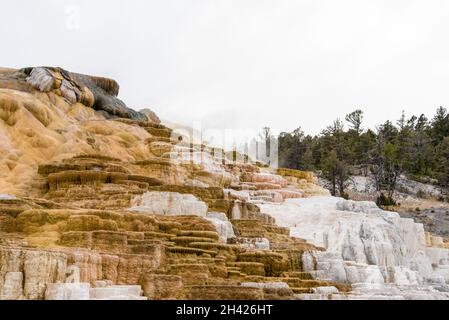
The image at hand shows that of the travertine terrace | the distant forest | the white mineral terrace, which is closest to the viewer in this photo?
the travertine terrace

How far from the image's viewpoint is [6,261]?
1105 cm

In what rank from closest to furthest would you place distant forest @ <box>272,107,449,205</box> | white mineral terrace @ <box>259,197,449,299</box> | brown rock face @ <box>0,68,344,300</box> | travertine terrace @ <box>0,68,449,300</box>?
1. brown rock face @ <box>0,68,344,300</box>
2. travertine terrace @ <box>0,68,449,300</box>
3. white mineral terrace @ <box>259,197,449,299</box>
4. distant forest @ <box>272,107,449,205</box>

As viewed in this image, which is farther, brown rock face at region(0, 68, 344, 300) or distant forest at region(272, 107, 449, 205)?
distant forest at region(272, 107, 449, 205)

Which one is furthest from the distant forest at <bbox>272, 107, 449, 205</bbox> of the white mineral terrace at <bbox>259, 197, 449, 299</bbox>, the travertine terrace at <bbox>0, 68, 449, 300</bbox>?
the white mineral terrace at <bbox>259, 197, 449, 299</bbox>

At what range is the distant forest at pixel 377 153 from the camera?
4606cm

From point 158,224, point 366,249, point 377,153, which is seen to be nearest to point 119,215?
point 158,224

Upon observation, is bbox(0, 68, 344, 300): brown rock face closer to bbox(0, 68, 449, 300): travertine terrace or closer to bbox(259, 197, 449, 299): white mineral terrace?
bbox(0, 68, 449, 300): travertine terrace

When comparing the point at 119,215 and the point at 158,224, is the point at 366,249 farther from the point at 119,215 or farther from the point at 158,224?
the point at 119,215

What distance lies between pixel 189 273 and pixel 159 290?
1110mm

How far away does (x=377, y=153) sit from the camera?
160 ft

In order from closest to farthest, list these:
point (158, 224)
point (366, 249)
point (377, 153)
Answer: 1. point (158, 224)
2. point (366, 249)
3. point (377, 153)

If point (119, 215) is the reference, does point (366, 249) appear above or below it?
below

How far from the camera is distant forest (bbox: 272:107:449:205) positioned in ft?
151
